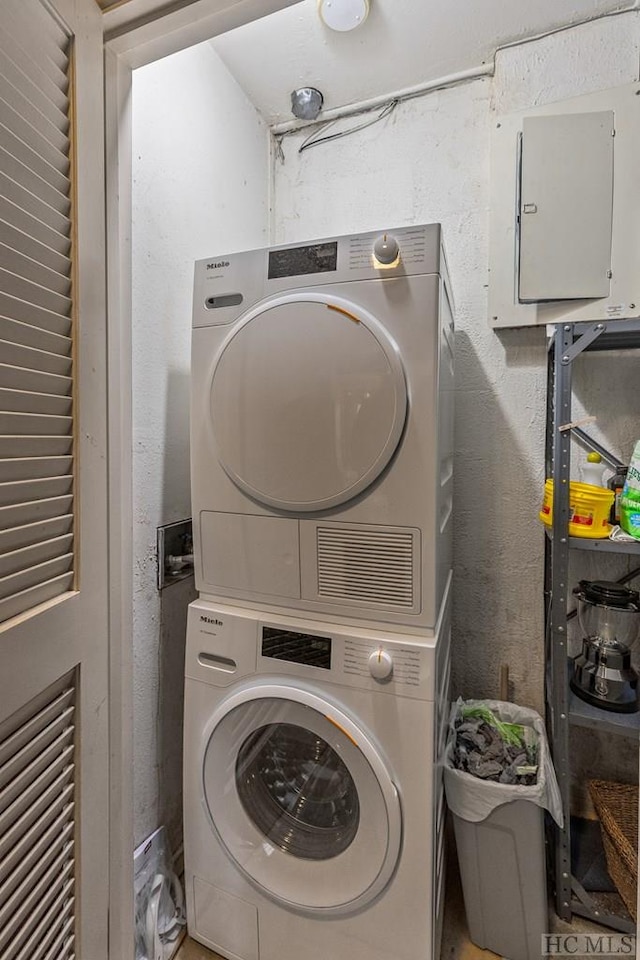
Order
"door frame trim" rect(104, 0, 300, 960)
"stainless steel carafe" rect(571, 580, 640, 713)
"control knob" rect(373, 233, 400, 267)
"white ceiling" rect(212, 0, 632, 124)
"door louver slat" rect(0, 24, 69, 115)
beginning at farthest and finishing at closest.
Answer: "white ceiling" rect(212, 0, 632, 124) < "stainless steel carafe" rect(571, 580, 640, 713) < "control knob" rect(373, 233, 400, 267) < "door frame trim" rect(104, 0, 300, 960) < "door louver slat" rect(0, 24, 69, 115)

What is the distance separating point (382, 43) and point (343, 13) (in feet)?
0.63

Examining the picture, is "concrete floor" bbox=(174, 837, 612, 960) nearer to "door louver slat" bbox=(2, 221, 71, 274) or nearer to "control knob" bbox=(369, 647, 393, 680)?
"control knob" bbox=(369, 647, 393, 680)

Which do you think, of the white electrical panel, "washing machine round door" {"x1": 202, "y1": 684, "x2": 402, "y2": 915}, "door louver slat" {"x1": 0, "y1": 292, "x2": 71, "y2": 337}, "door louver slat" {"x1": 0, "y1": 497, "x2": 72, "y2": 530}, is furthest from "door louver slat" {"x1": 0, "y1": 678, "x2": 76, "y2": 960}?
the white electrical panel

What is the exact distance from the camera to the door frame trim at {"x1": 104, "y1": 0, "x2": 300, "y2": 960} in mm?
802

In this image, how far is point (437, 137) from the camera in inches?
65.8

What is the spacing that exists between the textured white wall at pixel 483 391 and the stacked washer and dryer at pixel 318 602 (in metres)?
0.52

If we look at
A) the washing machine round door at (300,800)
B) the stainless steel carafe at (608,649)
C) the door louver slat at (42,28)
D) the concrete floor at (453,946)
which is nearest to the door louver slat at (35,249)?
the door louver slat at (42,28)

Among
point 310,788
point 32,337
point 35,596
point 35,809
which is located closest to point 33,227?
point 32,337

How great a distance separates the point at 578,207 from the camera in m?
1.46

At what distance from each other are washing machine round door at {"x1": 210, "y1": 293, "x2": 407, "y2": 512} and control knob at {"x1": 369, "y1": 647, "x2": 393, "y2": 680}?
34 cm

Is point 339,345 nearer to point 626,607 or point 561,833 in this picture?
point 626,607

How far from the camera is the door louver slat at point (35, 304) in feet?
2.01

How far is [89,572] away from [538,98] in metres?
1.94

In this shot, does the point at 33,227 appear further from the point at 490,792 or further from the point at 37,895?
the point at 490,792
